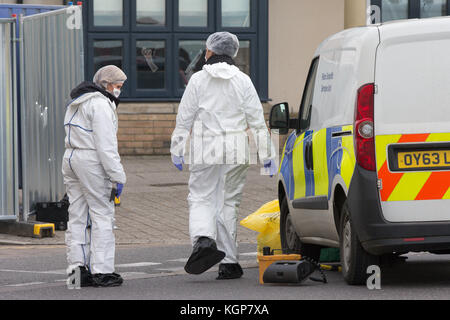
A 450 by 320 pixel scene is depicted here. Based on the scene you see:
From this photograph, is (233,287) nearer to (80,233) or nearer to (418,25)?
(80,233)

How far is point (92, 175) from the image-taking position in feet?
30.0

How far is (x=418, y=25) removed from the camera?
8.45 metres

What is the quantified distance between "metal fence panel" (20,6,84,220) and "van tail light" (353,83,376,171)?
6260mm

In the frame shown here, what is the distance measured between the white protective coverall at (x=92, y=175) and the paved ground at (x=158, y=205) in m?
4.22

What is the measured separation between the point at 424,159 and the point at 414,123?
0.82 feet

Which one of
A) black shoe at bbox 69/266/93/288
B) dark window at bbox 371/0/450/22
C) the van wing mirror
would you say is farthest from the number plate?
dark window at bbox 371/0/450/22

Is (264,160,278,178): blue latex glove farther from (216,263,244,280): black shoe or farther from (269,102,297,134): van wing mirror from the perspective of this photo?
(216,263,244,280): black shoe

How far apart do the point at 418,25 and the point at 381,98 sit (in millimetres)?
570

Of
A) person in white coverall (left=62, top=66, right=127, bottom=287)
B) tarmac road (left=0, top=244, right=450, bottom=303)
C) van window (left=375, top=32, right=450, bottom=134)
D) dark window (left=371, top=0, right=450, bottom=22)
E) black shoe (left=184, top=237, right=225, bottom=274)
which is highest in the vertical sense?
dark window (left=371, top=0, right=450, bottom=22)

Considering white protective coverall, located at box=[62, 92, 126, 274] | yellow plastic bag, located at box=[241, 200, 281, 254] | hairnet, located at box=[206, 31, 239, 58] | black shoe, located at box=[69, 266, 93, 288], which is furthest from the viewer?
yellow plastic bag, located at box=[241, 200, 281, 254]

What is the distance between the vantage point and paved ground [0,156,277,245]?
13.9 metres

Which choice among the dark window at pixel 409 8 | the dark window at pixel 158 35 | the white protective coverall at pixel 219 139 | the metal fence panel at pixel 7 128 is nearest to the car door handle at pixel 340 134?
the white protective coverall at pixel 219 139
